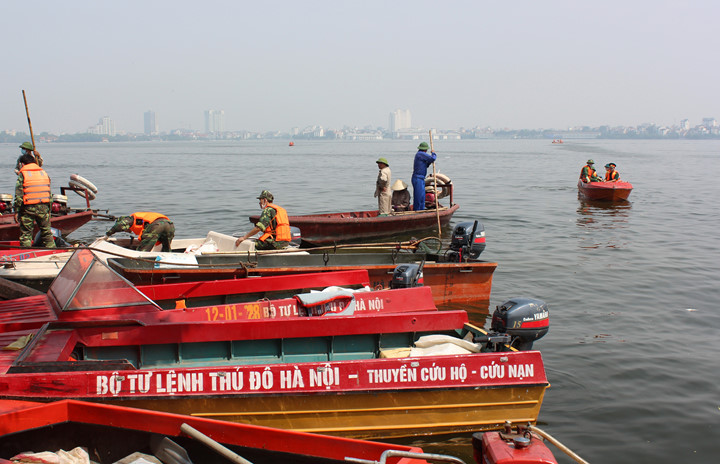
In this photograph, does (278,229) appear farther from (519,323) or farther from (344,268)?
(519,323)

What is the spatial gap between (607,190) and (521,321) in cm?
2171

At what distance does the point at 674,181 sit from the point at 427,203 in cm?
3037

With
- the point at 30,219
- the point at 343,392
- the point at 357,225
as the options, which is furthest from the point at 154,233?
the point at 357,225

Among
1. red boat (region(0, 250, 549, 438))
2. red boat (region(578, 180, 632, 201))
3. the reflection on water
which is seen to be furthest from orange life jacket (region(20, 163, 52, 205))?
red boat (region(578, 180, 632, 201))

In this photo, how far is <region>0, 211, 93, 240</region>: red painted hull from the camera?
1474 centimetres

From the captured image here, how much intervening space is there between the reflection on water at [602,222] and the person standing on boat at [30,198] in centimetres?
1435

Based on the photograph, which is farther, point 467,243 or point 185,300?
point 467,243

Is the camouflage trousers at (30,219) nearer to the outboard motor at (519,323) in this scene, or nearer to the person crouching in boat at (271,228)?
the person crouching in boat at (271,228)

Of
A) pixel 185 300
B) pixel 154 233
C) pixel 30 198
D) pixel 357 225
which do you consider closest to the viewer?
pixel 185 300

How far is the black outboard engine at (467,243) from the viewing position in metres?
11.0

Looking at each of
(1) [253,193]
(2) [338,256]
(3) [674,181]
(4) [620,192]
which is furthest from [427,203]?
(3) [674,181]

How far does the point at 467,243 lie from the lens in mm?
11055

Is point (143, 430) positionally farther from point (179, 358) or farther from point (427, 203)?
point (427, 203)

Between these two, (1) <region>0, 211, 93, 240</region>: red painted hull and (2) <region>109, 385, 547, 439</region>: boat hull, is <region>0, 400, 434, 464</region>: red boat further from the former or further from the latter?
(1) <region>0, 211, 93, 240</region>: red painted hull
